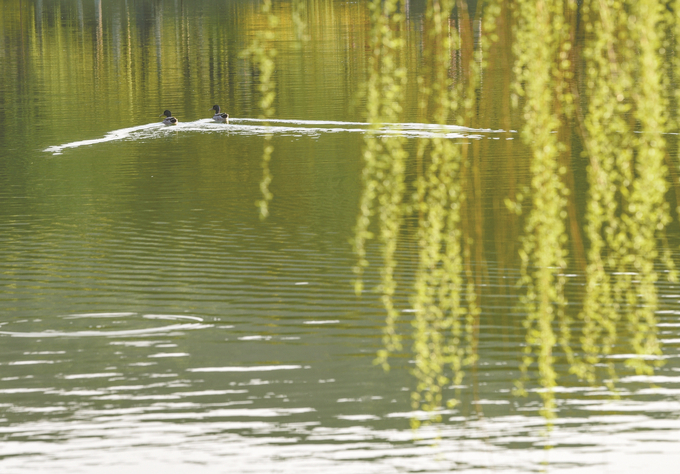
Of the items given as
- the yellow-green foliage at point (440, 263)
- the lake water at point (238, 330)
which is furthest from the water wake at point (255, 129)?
the yellow-green foliage at point (440, 263)

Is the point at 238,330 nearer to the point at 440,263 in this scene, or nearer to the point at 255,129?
the point at 440,263

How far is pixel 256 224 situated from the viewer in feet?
43.4

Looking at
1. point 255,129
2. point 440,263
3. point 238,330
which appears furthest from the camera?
Result: point 255,129

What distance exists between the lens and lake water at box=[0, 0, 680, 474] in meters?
6.70

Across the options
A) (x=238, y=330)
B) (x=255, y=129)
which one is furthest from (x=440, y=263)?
(x=255, y=129)

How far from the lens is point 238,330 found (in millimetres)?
9023

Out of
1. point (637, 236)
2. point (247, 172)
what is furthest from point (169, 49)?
point (637, 236)

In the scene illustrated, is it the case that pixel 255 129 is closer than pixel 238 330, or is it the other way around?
pixel 238 330

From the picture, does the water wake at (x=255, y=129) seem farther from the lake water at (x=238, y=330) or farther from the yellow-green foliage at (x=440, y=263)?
the yellow-green foliage at (x=440, y=263)

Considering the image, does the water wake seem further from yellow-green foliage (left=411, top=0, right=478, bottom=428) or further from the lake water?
yellow-green foliage (left=411, top=0, right=478, bottom=428)

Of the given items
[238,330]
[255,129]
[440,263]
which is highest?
[255,129]

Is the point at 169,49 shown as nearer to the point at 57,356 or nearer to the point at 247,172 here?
the point at 247,172

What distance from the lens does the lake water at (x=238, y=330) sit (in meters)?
6.70

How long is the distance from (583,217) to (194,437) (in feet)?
24.2
